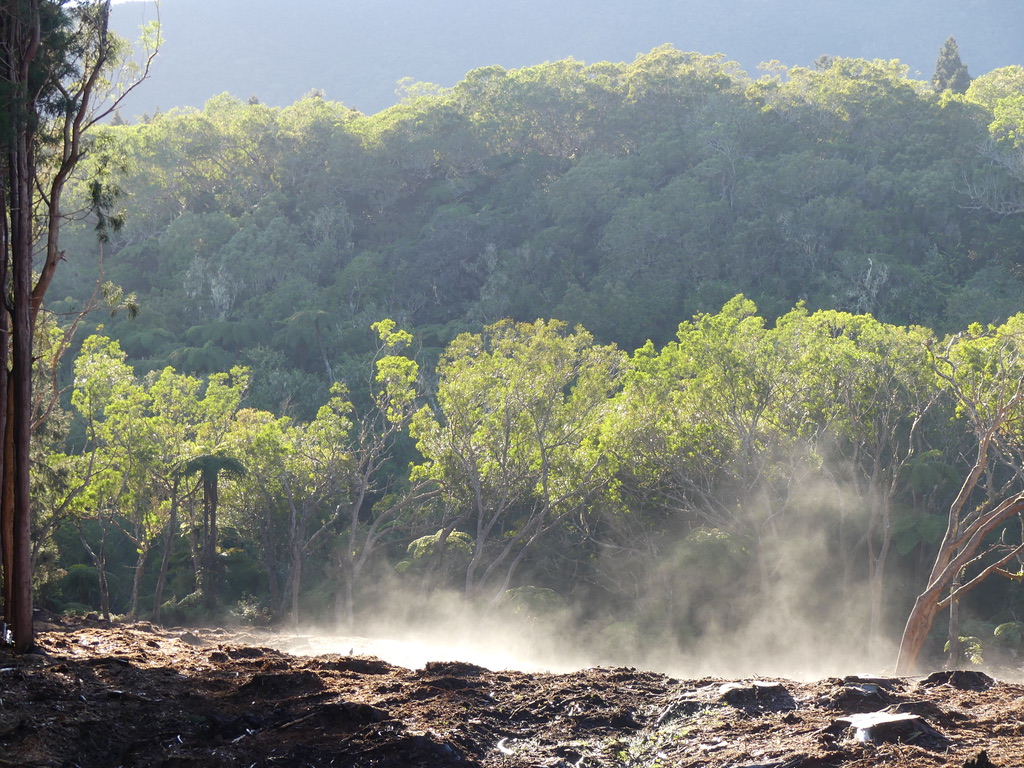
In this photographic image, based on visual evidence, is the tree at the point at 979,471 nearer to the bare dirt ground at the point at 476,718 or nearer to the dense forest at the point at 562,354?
the dense forest at the point at 562,354

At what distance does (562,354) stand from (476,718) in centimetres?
2082

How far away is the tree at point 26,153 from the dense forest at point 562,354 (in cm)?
72

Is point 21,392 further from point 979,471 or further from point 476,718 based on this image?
point 979,471

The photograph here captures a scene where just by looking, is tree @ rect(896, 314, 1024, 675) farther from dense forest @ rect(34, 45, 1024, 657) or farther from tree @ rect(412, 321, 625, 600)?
tree @ rect(412, 321, 625, 600)

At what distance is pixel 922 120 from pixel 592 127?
20.9m

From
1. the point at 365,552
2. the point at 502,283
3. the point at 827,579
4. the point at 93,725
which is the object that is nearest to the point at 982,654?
the point at 827,579

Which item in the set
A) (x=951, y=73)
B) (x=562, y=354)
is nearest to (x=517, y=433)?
(x=562, y=354)

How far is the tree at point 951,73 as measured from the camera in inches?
2761

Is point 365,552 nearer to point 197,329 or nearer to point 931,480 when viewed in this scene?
point 931,480

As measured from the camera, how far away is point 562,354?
91.8ft

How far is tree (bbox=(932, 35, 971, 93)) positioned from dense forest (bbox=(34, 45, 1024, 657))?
330mm

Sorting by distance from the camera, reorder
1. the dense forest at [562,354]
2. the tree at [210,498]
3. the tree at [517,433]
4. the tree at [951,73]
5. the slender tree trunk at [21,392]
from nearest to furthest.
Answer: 1. the slender tree trunk at [21,392]
2. the tree at [210,498]
3. the dense forest at [562,354]
4. the tree at [517,433]
5. the tree at [951,73]

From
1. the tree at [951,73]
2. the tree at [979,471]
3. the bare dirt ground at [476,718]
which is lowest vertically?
the bare dirt ground at [476,718]

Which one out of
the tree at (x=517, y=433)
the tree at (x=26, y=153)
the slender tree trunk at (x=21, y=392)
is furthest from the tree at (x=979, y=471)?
the tree at (x=26, y=153)
